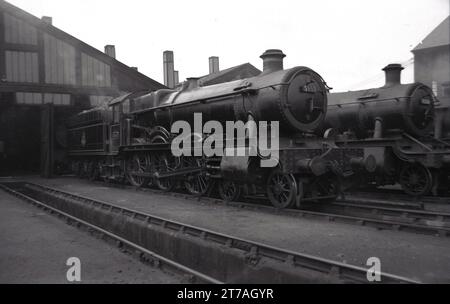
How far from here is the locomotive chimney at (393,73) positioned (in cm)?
1220

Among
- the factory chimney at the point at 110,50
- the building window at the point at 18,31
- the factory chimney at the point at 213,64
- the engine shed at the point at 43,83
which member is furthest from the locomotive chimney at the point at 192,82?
the factory chimney at the point at 213,64

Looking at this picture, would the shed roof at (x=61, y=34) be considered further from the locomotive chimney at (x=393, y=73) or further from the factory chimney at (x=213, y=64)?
the factory chimney at (x=213, y=64)

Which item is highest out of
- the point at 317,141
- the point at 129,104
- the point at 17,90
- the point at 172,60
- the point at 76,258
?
the point at 172,60

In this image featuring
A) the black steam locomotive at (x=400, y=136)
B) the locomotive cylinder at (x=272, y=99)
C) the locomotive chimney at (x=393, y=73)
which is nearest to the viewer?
the locomotive cylinder at (x=272, y=99)

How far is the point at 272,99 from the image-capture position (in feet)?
30.0

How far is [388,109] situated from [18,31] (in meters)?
18.7

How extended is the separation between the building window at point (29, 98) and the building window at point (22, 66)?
0.74 m

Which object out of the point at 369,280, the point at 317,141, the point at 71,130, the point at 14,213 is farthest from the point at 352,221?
the point at 71,130

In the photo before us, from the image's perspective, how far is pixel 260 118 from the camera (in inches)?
374

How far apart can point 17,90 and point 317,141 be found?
57.2ft

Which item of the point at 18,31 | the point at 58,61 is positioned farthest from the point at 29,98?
the point at 18,31

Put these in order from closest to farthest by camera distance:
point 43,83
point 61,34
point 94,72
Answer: point 43,83, point 61,34, point 94,72

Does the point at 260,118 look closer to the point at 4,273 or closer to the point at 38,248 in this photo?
the point at 38,248

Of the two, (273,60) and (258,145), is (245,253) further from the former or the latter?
(273,60)
